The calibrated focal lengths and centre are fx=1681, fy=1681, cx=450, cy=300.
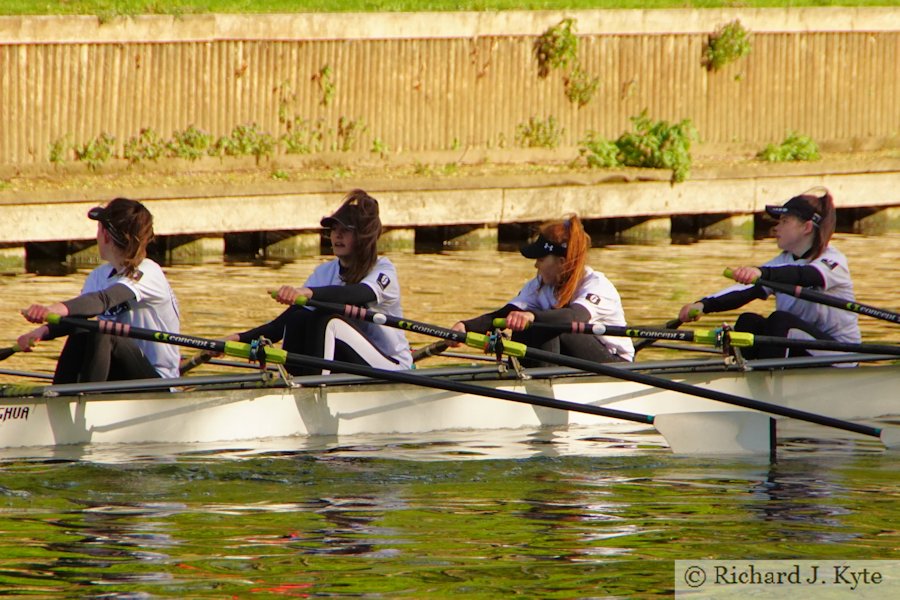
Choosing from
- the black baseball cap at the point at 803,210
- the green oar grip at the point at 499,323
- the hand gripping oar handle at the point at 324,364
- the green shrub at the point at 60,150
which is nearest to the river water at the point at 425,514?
the hand gripping oar handle at the point at 324,364

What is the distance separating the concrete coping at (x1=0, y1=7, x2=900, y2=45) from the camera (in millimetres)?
19828

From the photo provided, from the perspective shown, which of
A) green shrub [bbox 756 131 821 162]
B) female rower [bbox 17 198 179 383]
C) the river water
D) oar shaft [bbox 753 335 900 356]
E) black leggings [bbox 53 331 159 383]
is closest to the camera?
the river water

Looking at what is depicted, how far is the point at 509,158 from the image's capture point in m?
23.4

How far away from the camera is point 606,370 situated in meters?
10.1

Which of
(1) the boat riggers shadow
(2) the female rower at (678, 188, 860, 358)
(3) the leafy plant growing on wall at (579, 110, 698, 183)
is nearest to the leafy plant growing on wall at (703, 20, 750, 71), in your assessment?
(3) the leafy plant growing on wall at (579, 110, 698, 183)

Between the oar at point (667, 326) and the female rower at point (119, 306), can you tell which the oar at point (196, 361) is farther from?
the oar at point (667, 326)

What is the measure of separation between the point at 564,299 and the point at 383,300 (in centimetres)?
116

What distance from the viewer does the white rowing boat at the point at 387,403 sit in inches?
376

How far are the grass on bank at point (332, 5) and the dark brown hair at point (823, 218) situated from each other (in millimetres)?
11488

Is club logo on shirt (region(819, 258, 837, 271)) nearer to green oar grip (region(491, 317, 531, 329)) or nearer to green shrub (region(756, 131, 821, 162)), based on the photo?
green oar grip (region(491, 317, 531, 329))

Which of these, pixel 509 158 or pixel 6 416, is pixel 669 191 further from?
pixel 6 416

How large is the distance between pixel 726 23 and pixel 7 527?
18398 millimetres

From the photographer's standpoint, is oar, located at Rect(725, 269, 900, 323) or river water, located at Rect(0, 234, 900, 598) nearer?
river water, located at Rect(0, 234, 900, 598)

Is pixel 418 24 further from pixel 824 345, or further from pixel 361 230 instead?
pixel 824 345
